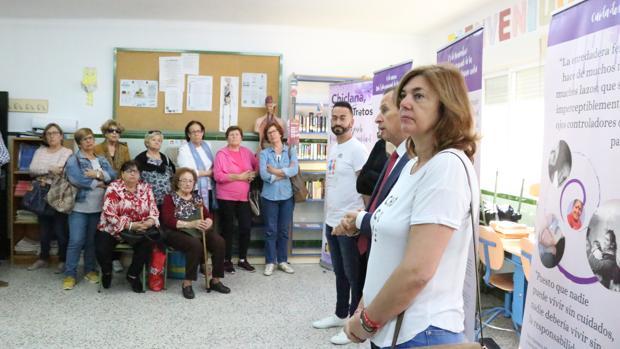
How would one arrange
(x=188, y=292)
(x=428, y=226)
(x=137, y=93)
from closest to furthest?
(x=428, y=226) → (x=188, y=292) → (x=137, y=93)

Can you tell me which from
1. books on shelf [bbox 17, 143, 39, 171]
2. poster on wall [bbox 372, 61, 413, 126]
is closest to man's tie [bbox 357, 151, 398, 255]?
poster on wall [bbox 372, 61, 413, 126]

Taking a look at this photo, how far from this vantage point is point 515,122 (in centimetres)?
424

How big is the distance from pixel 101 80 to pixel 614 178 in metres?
5.19

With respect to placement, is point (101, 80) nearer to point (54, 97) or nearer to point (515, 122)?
point (54, 97)

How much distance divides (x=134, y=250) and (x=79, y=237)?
0.61 meters

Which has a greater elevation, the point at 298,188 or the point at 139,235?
the point at 298,188

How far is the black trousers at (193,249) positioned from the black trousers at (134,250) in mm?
195

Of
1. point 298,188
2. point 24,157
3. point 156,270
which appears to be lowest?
point 156,270

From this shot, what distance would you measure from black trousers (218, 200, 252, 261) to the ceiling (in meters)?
1.97

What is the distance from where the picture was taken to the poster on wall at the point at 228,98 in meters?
5.46

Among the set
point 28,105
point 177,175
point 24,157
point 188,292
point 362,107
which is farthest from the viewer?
point 28,105

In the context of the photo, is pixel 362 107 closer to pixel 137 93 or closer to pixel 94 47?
pixel 137 93

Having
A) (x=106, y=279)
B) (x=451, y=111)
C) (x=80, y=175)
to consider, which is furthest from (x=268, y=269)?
(x=451, y=111)

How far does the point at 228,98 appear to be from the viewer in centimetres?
547
